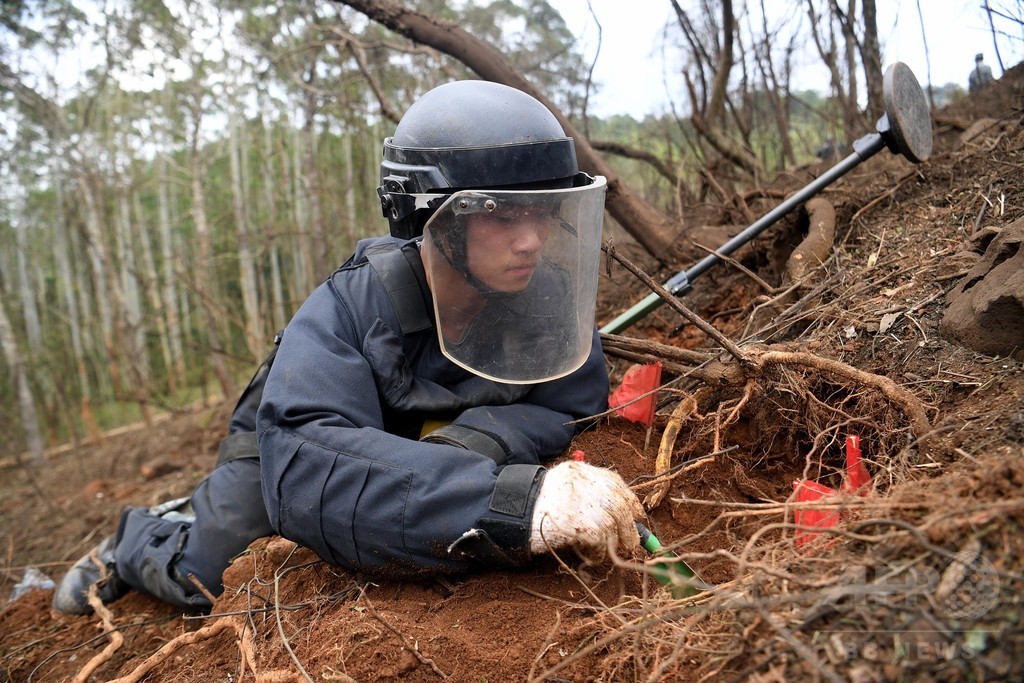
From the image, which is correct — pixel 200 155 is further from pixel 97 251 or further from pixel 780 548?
pixel 780 548

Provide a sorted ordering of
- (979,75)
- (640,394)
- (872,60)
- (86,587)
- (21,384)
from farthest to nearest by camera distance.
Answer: (21,384) < (872,60) < (979,75) < (86,587) < (640,394)

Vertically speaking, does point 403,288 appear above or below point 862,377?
above

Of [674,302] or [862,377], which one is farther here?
[674,302]

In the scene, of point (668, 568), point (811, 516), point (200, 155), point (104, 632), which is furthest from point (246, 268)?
point (811, 516)

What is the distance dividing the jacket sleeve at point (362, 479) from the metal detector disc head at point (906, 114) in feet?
7.50

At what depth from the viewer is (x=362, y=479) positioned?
5.51 feet

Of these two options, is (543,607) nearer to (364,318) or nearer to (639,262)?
(364,318)

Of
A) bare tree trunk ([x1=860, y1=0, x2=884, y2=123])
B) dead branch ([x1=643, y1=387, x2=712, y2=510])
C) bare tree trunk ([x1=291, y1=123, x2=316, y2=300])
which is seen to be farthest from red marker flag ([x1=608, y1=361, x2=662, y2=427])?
bare tree trunk ([x1=291, y1=123, x2=316, y2=300])

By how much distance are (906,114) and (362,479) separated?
9.07 ft

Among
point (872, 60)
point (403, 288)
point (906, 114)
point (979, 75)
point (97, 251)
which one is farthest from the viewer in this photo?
point (97, 251)

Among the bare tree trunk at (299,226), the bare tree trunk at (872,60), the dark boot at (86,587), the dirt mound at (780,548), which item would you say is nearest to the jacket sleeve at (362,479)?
the dirt mound at (780,548)

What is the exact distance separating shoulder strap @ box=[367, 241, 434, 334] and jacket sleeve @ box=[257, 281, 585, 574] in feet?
0.64

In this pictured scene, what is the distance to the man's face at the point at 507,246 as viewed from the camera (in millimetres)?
1868

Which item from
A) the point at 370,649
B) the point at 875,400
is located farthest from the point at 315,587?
the point at 875,400
